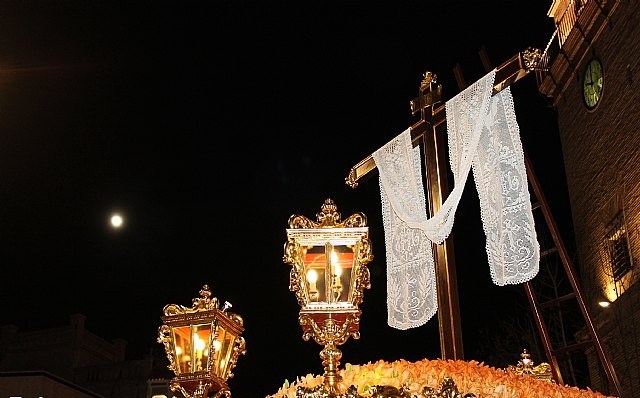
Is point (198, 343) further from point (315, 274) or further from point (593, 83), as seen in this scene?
point (593, 83)

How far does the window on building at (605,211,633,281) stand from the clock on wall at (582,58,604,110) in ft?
7.77

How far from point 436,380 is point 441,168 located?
2.69 meters

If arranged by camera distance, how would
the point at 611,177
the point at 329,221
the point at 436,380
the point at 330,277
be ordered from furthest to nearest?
the point at 611,177 → the point at 329,221 → the point at 330,277 → the point at 436,380

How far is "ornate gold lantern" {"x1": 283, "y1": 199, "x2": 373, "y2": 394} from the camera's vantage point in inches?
175

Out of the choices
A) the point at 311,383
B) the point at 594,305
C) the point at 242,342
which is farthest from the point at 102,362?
the point at 311,383

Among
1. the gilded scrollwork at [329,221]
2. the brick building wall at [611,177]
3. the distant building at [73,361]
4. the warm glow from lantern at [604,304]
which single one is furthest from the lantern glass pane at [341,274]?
the distant building at [73,361]

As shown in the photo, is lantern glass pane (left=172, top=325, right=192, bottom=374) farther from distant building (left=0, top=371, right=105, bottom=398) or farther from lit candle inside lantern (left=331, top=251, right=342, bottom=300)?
distant building (left=0, top=371, right=105, bottom=398)

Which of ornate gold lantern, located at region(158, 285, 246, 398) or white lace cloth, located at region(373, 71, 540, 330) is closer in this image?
white lace cloth, located at region(373, 71, 540, 330)

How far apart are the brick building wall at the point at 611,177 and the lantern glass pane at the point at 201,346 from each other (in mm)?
9473

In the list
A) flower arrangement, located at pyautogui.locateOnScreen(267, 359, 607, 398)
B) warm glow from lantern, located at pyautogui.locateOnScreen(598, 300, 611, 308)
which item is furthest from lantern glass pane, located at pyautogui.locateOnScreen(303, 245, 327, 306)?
warm glow from lantern, located at pyautogui.locateOnScreen(598, 300, 611, 308)

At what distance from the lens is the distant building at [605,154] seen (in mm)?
13078

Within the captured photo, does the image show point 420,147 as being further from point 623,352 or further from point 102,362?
point 102,362

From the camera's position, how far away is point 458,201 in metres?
5.93

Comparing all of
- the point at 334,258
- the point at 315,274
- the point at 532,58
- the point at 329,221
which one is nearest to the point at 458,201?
the point at 532,58
